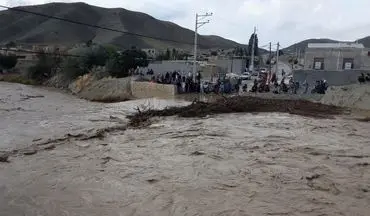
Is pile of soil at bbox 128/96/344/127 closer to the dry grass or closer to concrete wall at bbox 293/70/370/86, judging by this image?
concrete wall at bbox 293/70/370/86

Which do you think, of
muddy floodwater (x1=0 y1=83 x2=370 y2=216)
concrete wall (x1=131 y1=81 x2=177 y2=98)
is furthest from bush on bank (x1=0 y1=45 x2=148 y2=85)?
muddy floodwater (x1=0 y1=83 x2=370 y2=216)

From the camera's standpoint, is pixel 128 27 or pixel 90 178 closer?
pixel 90 178

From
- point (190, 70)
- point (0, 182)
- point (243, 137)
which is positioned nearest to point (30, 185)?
point (0, 182)

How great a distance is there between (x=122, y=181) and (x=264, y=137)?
353 inches

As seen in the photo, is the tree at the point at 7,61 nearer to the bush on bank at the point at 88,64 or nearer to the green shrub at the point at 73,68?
the bush on bank at the point at 88,64

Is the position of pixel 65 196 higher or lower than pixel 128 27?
lower

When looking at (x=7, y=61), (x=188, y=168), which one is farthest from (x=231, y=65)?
(x=188, y=168)

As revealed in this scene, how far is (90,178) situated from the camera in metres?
13.2

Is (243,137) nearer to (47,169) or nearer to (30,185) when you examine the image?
(47,169)

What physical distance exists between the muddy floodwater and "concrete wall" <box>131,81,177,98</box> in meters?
14.1

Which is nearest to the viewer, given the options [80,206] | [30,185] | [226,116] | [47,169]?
[80,206]

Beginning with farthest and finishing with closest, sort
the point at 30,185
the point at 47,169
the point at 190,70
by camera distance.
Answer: the point at 190,70
the point at 47,169
the point at 30,185

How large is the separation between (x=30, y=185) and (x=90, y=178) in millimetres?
1633

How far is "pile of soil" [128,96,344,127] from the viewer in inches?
1083
